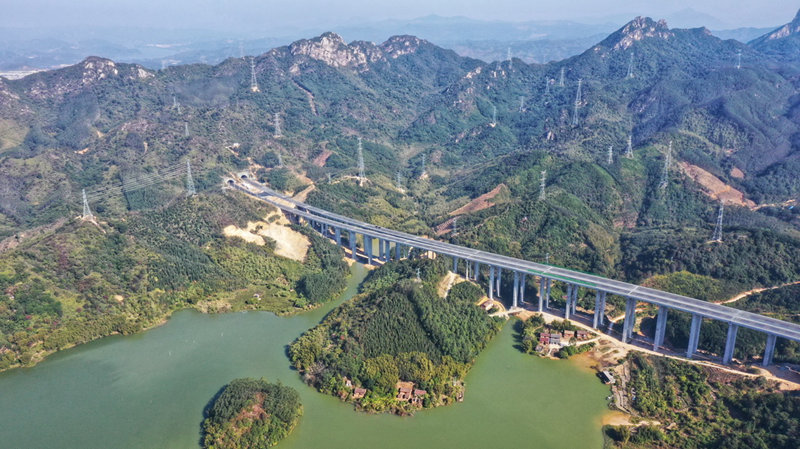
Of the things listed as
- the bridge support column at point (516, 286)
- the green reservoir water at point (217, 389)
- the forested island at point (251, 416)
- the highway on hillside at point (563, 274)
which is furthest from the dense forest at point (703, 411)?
the forested island at point (251, 416)

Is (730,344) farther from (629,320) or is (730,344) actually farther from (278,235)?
(278,235)

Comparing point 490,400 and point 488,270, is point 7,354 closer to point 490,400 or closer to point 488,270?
point 490,400

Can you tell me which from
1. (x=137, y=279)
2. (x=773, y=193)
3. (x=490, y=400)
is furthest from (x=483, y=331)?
(x=773, y=193)

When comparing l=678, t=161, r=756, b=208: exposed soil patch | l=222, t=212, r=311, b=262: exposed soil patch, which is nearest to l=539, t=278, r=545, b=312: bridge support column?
l=222, t=212, r=311, b=262: exposed soil patch

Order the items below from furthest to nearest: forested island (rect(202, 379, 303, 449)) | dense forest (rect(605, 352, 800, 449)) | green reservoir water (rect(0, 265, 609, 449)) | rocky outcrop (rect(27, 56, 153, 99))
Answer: rocky outcrop (rect(27, 56, 153, 99))
green reservoir water (rect(0, 265, 609, 449))
forested island (rect(202, 379, 303, 449))
dense forest (rect(605, 352, 800, 449))

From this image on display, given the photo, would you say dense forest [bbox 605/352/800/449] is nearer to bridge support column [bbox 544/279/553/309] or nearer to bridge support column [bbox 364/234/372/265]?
bridge support column [bbox 544/279/553/309]

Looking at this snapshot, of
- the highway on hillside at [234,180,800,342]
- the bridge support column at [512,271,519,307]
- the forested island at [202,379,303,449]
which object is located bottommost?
the forested island at [202,379,303,449]
